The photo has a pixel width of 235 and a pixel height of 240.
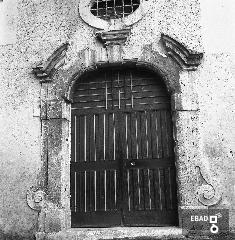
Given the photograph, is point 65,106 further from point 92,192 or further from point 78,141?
point 92,192

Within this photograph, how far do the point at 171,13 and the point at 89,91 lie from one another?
6.21 ft

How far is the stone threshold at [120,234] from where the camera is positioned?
A: 17.3 feet

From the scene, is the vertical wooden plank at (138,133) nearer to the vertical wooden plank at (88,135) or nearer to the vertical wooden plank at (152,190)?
the vertical wooden plank at (152,190)

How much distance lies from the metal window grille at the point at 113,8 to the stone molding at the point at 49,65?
832 mm

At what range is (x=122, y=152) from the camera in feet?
19.6

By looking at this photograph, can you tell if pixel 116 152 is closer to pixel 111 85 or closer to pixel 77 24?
pixel 111 85

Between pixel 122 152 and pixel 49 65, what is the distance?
1877mm

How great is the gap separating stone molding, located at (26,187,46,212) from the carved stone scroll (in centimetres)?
241

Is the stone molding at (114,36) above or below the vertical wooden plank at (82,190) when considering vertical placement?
above

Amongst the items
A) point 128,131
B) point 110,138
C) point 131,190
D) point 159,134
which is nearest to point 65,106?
point 110,138

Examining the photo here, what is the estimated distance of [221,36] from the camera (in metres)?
5.90

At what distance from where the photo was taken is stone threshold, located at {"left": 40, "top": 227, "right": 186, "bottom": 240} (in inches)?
208

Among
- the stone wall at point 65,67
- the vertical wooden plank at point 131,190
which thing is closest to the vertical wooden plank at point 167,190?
the vertical wooden plank at point 131,190

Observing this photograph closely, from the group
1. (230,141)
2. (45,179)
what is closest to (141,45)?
(230,141)
